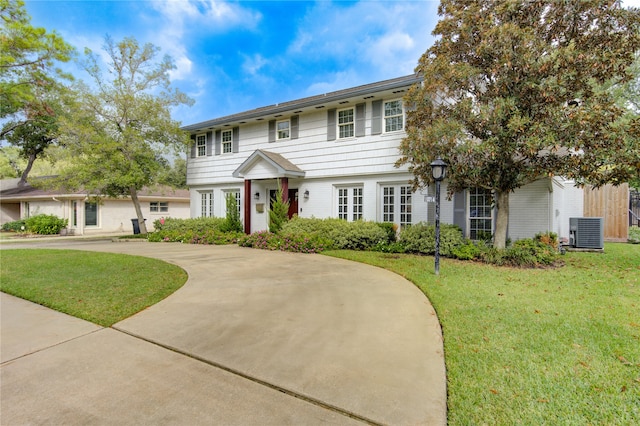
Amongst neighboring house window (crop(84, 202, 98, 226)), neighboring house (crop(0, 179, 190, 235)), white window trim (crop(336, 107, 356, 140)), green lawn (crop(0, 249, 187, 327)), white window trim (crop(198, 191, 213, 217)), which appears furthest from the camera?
neighboring house window (crop(84, 202, 98, 226))

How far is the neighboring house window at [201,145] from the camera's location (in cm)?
1559

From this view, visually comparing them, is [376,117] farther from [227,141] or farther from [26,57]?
[26,57]

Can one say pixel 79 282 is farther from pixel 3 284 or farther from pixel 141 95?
pixel 141 95

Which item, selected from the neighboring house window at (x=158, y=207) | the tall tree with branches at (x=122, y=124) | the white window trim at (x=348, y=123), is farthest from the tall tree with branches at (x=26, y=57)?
the white window trim at (x=348, y=123)

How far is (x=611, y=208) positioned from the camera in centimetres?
1281

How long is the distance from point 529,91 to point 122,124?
17059 millimetres

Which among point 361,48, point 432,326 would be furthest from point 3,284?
point 361,48

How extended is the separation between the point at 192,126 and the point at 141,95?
9.78ft

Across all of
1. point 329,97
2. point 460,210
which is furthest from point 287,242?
point 460,210

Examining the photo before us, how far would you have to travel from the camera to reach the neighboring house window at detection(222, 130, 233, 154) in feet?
48.5

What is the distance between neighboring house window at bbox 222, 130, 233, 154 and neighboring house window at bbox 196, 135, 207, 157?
4.12 feet

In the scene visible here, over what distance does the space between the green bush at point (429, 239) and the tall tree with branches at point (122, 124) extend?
1192cm

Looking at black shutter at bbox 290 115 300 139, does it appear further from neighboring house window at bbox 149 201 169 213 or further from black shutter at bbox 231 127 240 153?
neighboring house window at bbox 149 201 169 213

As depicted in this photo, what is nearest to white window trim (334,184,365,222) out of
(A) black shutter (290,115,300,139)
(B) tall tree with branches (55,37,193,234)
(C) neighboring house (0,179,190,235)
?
(A) black shutter (290,115,300,139)
